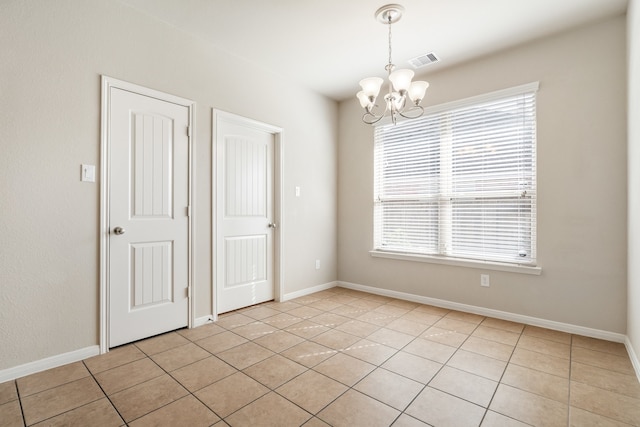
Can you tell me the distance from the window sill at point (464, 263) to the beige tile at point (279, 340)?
1.80m

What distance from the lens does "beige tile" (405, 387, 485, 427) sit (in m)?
1.63

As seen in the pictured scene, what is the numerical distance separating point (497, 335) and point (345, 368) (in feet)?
5.01

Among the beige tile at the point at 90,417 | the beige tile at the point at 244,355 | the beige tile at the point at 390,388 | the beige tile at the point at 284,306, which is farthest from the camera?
the beige tile at the point at 284,306

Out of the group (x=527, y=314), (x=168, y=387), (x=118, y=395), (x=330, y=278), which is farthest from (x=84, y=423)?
(x=527, y=314)

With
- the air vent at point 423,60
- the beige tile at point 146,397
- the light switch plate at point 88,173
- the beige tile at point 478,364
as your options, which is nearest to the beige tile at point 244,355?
the beige tile at point 146,397

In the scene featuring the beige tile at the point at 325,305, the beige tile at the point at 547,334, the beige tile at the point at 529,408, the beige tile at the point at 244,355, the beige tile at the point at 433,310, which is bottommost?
the beige tile at the point at 529,408

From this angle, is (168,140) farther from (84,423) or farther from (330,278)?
(330,278)

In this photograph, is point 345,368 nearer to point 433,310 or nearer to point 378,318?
point 378,318

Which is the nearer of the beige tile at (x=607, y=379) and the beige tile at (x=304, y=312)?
the beige tile at (x=607, y=379)

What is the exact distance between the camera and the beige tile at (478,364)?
2125 millimetres

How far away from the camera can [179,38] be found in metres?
2.85

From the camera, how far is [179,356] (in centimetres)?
237

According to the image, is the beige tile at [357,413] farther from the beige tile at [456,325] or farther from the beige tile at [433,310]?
the beige tile at [433,310]

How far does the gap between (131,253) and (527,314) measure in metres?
3.71
